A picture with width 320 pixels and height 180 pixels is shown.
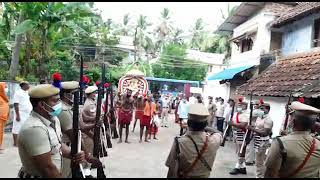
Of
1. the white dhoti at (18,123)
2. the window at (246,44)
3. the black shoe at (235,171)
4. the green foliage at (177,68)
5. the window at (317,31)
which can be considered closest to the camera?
the black shoe at (235,171)

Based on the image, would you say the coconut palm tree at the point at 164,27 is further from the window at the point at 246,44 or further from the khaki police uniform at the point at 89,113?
the khaki police uniform at the point at 89,113

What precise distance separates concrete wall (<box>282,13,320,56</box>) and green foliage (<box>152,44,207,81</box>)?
2633 centimetres

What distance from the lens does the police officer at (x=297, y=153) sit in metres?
3.23

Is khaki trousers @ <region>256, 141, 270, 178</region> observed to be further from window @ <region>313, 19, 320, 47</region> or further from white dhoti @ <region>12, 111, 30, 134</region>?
window @ <region>313, 19, 320, 47</region>

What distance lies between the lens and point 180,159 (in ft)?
12.2

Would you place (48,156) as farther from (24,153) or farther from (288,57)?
(288,57)

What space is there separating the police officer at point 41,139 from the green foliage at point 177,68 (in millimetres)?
37910

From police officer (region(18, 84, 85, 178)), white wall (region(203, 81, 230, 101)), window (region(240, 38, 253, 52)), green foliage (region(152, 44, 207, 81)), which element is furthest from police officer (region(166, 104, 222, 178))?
green foliage (region(152, 44, 207, 81))

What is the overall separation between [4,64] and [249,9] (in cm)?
1074

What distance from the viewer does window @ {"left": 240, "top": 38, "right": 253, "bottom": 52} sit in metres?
17.4

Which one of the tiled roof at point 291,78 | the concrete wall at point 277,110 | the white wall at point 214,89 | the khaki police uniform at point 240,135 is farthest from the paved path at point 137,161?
the white wall at point 214,89

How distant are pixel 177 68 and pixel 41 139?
128ft

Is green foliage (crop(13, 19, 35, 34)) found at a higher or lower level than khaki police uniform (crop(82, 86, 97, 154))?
higher

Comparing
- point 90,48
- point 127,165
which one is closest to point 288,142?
point 127,165
